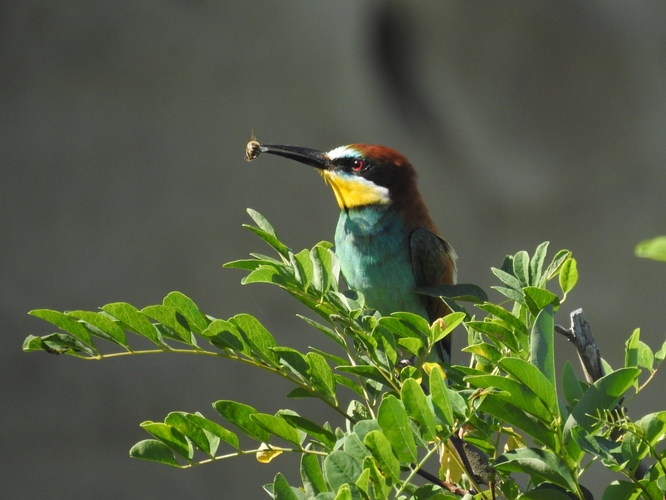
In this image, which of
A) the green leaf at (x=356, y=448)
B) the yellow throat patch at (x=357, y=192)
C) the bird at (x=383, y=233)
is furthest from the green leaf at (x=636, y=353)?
the yellow throat patch at (x=357, y=192)

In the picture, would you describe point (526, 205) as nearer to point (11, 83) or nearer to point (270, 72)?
point (270, 72)

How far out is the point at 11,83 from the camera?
2.32m

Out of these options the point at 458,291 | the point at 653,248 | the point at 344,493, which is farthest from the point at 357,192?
the point at 653,248

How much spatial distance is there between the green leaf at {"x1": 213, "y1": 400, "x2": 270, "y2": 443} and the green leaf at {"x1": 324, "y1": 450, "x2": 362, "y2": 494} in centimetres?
10

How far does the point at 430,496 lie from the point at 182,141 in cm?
184

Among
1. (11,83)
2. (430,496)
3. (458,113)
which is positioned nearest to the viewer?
(430,496)

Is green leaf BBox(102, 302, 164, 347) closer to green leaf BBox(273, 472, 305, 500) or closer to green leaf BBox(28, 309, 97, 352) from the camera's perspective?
green leaf BBox(28, 309, 97, 352)

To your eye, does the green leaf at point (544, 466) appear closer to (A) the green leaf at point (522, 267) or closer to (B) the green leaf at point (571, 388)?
(B) the green leaf at point (571, 388)

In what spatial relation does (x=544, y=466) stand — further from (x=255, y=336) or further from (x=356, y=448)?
(x=255, y=336)

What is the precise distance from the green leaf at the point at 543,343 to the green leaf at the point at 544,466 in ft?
0.16

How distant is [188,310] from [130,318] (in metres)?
0.04

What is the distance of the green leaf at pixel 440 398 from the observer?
64 centimetres

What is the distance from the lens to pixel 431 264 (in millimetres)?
1413

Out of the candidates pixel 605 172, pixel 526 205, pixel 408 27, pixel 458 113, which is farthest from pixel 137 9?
pixel 605 172
